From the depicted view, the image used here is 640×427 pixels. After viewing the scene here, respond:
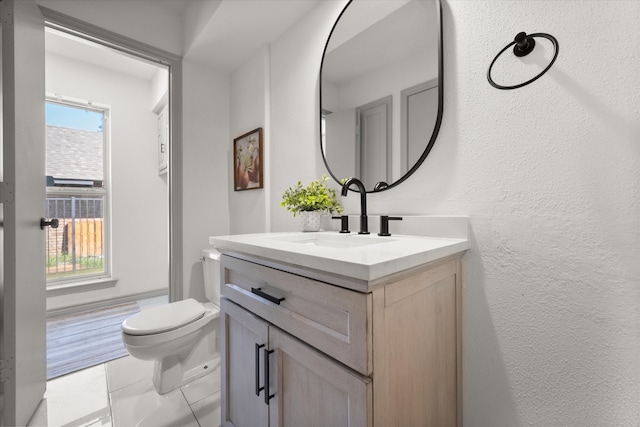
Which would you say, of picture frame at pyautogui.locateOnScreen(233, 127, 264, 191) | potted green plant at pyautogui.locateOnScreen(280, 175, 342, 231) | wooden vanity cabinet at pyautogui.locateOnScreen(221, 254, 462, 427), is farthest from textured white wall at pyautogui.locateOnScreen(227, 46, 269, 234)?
wooden vanity cabinet at pyautogui.locateOnScreen(221, 254, 462, 427)

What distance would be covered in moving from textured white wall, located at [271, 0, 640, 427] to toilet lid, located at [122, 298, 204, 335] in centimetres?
132

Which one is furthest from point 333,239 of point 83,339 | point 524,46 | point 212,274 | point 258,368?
point 83,339

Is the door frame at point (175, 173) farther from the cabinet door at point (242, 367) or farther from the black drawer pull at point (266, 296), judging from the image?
the black drawer pull at point (266, 296)

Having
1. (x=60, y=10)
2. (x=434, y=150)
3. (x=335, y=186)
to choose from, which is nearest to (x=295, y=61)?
(x=335, y=186)

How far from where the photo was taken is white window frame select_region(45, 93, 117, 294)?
2670mm

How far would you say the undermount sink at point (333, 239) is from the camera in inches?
42.4

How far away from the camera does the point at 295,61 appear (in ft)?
5.61

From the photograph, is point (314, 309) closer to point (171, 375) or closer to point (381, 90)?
point (381, 90)

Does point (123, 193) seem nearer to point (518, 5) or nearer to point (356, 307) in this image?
point (356, 307)

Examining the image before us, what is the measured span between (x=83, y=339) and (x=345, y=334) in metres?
2.51

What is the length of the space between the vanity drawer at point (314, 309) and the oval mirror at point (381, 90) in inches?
26.1

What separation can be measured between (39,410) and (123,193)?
215 cm

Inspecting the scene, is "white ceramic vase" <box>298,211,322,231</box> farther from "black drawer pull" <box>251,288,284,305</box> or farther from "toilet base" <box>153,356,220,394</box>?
"toilet base" <box>153,356,220,394</box>

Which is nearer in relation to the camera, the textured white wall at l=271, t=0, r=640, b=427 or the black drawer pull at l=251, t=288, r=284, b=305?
the textured white wall at l=271, t=0, r=640, b=427
